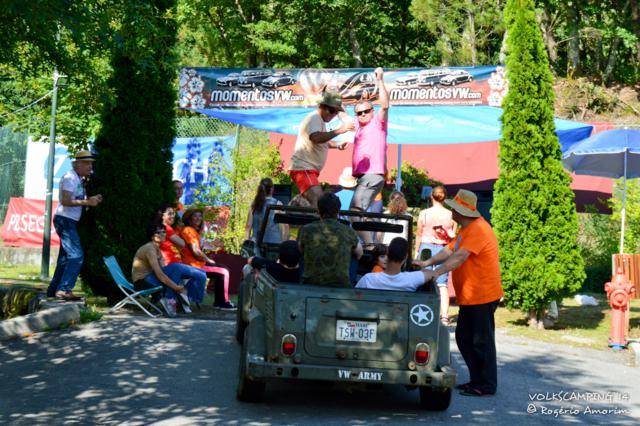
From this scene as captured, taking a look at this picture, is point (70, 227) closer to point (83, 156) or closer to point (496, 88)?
point (83, 156)

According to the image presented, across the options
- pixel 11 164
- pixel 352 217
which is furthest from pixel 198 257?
pixel 11 164

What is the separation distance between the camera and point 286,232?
399 inches

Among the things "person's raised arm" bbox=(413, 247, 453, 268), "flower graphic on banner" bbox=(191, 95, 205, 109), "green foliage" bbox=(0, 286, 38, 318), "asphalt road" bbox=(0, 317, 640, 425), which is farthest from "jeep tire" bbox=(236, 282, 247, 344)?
"flower graphic on banner" bbox=(191, 95, 205, 109)

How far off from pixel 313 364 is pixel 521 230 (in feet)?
23.9

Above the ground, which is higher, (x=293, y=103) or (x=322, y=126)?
(x=293, y=103)

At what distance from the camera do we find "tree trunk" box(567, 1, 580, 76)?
118 ft

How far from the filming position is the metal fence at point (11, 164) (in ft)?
79.3

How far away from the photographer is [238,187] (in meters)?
18.7

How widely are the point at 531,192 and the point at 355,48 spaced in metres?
26.1

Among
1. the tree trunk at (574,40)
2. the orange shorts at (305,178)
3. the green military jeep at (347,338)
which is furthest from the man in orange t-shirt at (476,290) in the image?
the tree trunk at (574,40)

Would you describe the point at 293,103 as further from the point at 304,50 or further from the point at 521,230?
the point at 304,50

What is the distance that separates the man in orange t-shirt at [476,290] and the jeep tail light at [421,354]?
3.88ft

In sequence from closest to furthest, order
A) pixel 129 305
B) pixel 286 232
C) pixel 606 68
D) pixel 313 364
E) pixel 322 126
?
pixel 313 364 → pixel 286 232 → pixel 322 126 → pixel 129 305 → pixel 606 68

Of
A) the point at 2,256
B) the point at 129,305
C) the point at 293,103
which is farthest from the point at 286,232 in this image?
the point at 2,256
